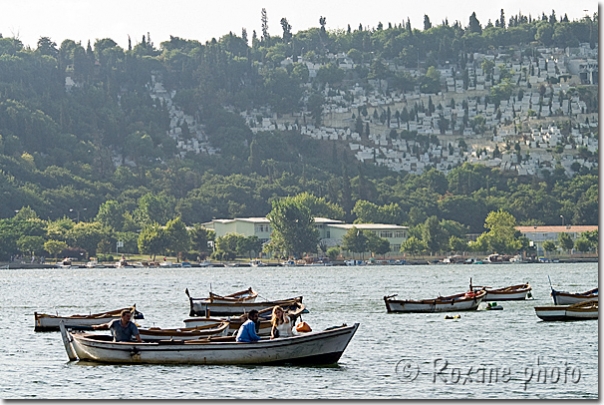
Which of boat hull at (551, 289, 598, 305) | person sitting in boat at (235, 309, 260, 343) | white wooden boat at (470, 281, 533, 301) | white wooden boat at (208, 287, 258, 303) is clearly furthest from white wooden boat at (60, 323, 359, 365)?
white wooden boat at (470, 281, 533, 301)

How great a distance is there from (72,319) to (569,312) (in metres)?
25.4

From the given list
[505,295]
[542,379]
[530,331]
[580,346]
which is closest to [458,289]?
[505,295]

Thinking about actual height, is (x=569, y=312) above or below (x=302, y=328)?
below

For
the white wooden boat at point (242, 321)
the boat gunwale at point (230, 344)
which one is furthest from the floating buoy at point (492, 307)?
the boat gunwale at point (230, 344)

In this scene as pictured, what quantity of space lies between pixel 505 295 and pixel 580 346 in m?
42.1

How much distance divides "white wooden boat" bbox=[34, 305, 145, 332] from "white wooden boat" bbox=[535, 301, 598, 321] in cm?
2118

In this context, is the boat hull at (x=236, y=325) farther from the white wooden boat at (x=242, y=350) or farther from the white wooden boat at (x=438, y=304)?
the white wooden boat at (x=438, y=304)

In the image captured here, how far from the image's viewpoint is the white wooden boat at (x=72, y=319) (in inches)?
2682

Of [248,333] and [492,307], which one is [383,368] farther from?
[492,307]

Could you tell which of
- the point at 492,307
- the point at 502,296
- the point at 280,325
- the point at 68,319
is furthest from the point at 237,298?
the point at 280,325

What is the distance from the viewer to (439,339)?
216 ft

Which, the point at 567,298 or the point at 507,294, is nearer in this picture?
the point at 567,298

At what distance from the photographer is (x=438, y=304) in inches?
3406

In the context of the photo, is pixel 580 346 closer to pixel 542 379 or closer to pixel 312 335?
pixel 542 379
